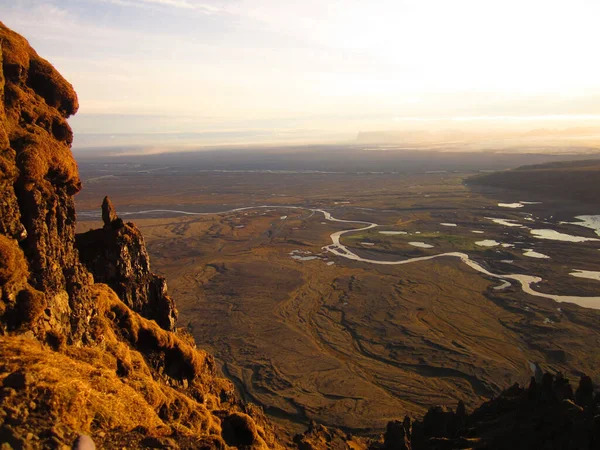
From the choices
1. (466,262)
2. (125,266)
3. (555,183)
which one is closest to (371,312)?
(466,262)

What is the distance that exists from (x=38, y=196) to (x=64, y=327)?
3.56m

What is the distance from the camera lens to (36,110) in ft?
43.7

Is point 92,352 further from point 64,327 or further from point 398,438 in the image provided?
point 398,438

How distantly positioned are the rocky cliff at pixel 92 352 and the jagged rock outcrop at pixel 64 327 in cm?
3

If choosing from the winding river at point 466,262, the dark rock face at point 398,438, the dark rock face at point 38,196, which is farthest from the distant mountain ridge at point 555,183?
the dark rock face at point 38,196

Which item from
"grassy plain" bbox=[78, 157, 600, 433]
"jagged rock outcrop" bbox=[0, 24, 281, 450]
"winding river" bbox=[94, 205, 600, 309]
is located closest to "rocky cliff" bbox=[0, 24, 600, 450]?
"jagged rock outcrop" bbox=[0, 24, 281, 450]

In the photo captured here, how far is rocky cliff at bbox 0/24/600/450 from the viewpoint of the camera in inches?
318

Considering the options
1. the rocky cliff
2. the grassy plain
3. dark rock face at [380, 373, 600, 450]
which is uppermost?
the rocky cliff

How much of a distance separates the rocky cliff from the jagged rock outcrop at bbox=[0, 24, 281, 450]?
3cm

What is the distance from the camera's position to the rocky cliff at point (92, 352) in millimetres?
8079

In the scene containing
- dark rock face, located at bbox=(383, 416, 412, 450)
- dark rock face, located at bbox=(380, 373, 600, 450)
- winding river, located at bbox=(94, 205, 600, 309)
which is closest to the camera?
dark rock face, located at bbox=(380, 373, 600, 450)

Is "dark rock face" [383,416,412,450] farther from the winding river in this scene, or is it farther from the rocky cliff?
the winding river

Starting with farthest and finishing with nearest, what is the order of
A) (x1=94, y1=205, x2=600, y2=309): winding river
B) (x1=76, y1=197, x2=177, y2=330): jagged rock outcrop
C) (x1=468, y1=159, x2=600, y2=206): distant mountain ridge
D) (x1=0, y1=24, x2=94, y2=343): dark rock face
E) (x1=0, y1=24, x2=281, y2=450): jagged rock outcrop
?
(x1=468, y1=159, x2=600, y2=206): distant mountain ridge → (x1=94, y1=205, x2=600, y2=309): winding river → (x1=76, y1=197, x2=177, y2=330): jagged rock outcrop → (x1=0, y1=24, x2=94, y2=343): dark rock face → (x1=0, y1=24, x2=281, y2=450): jagged rock outcrop

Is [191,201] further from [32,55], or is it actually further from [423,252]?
[32,55]
